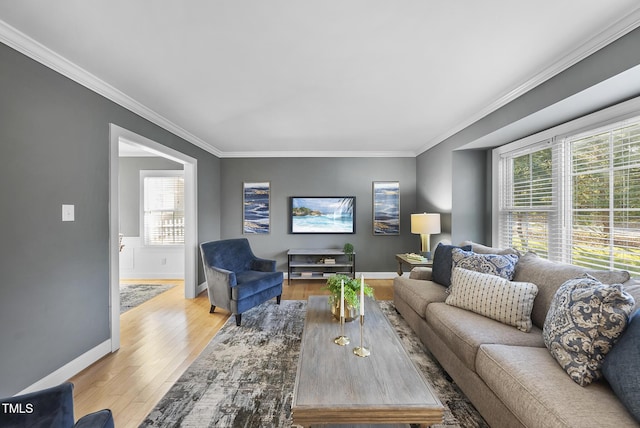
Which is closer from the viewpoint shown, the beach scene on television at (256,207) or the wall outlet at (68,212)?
the wall outlet at (68,212)

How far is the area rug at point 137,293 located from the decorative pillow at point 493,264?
13.7ft

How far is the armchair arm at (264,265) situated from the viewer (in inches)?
150

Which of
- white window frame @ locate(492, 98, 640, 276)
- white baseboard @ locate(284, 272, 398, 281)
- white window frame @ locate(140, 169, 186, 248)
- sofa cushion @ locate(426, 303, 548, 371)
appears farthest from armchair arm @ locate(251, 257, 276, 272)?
white window frame @ locate(492, 98, 640, 276)

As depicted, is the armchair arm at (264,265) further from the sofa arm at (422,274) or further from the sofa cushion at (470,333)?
the sofa cushion at (470,333)

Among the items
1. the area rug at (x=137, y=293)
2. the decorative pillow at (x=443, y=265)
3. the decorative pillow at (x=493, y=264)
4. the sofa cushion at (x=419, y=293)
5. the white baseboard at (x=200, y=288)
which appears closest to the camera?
the decorative pillow at (x=493, y=264)

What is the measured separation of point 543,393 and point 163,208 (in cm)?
562

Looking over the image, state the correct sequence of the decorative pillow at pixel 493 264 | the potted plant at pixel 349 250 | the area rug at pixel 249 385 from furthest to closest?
Result: 1. the potted plant at pixel 349 250
2. the decorative pillow at pixel 493 264
3. the area rug at pixel 249 385

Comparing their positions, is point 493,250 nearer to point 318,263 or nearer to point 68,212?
point 318,263

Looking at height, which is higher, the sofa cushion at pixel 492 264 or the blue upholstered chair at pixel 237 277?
the sofa cushion at pixel 492 264

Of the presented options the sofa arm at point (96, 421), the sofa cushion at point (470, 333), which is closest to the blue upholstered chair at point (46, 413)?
the sofa arm at point (96, 421)

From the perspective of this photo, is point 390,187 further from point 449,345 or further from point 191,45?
point 191,45

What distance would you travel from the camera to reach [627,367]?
115cm

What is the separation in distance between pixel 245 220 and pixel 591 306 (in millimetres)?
4633

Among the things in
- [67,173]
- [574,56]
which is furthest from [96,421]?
[574,56]
